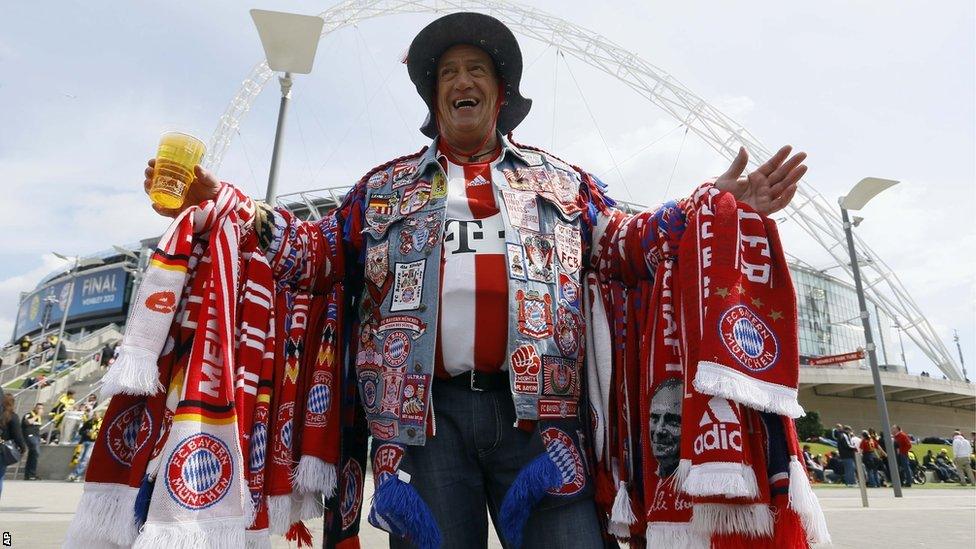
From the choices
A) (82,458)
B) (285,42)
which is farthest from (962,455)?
(82,458)

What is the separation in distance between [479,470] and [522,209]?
0.86m

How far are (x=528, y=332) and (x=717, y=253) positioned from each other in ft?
1.99

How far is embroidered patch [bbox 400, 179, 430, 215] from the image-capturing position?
219 cm

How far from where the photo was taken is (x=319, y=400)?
2.14m

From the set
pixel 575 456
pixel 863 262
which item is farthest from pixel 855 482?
pixel 863 262

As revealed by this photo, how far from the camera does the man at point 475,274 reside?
6.22ft

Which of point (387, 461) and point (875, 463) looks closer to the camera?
point (387, 461)

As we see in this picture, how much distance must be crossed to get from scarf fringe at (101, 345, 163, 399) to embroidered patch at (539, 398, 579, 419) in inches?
42.9

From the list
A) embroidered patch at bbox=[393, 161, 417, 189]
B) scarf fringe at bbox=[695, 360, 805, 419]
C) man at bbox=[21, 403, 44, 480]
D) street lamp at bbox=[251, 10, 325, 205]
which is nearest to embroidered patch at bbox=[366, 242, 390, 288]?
embroidered patch at bbox=[393, 161, 417, 189]

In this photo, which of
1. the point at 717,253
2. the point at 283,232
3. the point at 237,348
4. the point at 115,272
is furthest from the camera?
the point at 115,272

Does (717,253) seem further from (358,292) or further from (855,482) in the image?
(855,482)

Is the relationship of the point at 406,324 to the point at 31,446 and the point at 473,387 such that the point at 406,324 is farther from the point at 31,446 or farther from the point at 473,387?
the point at 31,446

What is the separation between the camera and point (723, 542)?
1.67 meters

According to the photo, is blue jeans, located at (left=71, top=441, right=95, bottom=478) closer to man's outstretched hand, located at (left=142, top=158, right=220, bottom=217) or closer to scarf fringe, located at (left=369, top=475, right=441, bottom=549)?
man's outstretched hand, located at (left=142, top=158, right=220, bottom=217)
